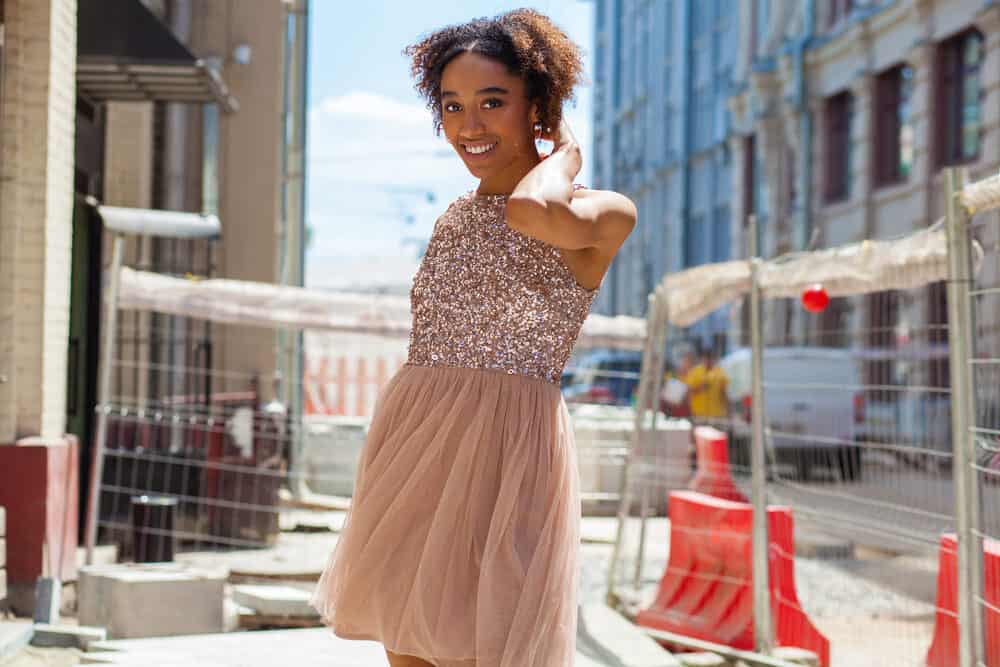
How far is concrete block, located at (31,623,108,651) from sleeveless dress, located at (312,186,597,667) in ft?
11.5

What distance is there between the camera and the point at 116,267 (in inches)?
363

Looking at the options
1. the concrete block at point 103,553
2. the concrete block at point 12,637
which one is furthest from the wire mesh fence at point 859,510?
the concrete block at point 103,553

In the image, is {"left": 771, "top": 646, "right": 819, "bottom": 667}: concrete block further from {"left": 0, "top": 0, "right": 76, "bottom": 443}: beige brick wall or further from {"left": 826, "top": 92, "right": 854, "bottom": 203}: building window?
{"left": 826, "top": 92, "right": 854, "bottom": 203}: building window

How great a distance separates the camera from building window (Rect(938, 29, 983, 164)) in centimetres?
2383

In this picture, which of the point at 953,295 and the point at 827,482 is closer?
the point at 953,295

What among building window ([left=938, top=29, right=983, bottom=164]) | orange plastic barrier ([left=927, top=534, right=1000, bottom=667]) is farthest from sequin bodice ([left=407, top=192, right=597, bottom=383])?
building window ([left=938, top=29, right=983, bottom=164])

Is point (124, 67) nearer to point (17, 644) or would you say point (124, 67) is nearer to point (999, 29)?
point (17, 644)

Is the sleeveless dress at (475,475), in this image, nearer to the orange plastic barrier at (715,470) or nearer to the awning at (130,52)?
the orange plastic barrier at (715,470)

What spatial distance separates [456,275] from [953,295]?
239cm

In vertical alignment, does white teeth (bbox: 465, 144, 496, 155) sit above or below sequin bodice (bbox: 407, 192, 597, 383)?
above

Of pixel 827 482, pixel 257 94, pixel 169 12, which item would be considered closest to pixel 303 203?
pixel 257 94

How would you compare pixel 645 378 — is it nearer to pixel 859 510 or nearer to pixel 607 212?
pixel 859 510

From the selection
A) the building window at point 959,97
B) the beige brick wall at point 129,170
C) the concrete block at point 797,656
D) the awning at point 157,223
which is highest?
the building window at point 959,97

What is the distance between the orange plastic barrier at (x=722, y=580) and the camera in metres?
7.64
